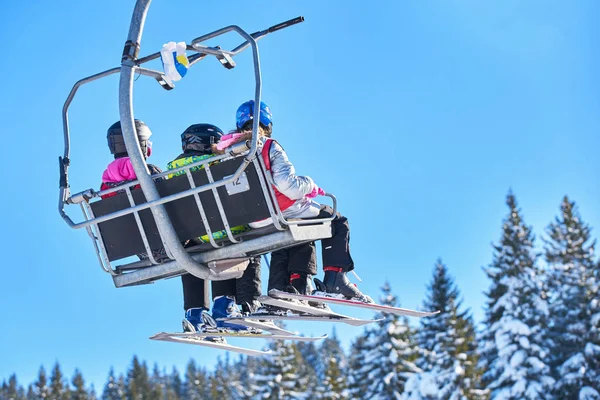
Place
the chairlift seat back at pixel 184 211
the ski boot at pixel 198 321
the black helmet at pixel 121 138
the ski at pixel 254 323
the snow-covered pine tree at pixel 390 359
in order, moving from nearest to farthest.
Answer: the chairlift seat back at pixel 184 211
the black helmet at pixel 121 138
the ski at pixel 254 323
the ski boot at pixel 198 321
the snow-covered pine tree at pixel 390 359

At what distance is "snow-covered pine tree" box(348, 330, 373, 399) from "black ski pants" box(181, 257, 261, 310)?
35.1 m

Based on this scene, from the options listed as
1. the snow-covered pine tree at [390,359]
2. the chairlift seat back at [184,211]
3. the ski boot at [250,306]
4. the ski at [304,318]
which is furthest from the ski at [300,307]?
the snow-covered pine tree at [390,359]

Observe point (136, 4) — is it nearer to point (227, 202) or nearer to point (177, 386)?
point (227, 202)

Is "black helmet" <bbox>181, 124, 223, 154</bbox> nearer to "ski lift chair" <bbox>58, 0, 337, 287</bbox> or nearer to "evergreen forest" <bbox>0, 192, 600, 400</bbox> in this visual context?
"ski lift chair" <bbox>58, 0, 337, 287</bbox>

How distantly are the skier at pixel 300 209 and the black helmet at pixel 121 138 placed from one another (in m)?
0.89

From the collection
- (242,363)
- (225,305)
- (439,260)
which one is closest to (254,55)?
(225,305)

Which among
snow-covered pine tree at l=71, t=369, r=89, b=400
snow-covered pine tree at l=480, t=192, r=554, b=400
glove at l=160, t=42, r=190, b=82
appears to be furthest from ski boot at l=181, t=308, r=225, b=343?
snow-covered pine tree at l=71, t=369, r=89, b=400

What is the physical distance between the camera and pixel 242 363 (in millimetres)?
130000

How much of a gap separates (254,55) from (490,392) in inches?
1325

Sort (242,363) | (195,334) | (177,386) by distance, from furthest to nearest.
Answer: (242,363), (177,386), (195,334)

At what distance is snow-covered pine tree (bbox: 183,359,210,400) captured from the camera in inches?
3963

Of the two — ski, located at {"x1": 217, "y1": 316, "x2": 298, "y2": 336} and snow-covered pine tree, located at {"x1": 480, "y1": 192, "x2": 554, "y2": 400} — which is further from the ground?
snow-covered pine tree, located at {"x1": 480, "y1": 192, "x2": 554, "y2": 400}

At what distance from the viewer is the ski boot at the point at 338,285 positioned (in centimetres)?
920

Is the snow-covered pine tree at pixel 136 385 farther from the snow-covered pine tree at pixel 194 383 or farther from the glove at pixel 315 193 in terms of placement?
the glove at pixel 315 193
